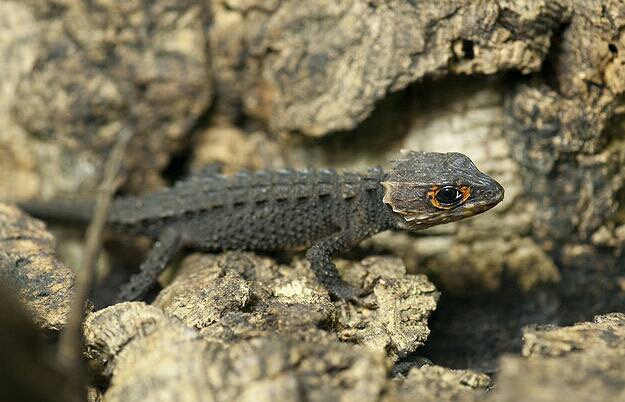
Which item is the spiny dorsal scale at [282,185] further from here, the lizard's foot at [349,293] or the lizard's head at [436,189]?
the lizard's foot at [349,293]

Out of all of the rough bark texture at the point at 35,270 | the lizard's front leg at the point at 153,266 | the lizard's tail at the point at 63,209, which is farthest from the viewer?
the lizard's tail at the point at 63,209

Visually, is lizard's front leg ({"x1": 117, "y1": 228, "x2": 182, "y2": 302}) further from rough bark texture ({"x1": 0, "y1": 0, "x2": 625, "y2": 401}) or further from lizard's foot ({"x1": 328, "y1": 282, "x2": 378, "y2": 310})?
lizard's foot ({"x1": 328, "y1": 282, "x2": 378, "y2": 310})

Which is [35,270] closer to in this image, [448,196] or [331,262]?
[331,262]

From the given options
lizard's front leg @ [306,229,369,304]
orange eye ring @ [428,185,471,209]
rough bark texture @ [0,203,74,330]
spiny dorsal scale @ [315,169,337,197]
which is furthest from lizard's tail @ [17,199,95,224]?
orange eye ring @ [428,185,471,209]

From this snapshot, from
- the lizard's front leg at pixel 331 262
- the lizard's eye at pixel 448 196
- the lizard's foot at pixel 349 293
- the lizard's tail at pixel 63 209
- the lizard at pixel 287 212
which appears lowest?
the lizard's foot at pixel 349 293

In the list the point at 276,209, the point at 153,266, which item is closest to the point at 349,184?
the point at 276,209

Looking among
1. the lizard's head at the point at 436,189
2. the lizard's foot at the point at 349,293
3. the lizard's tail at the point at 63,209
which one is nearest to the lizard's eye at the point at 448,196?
the lizard's head at the point at 436,189
